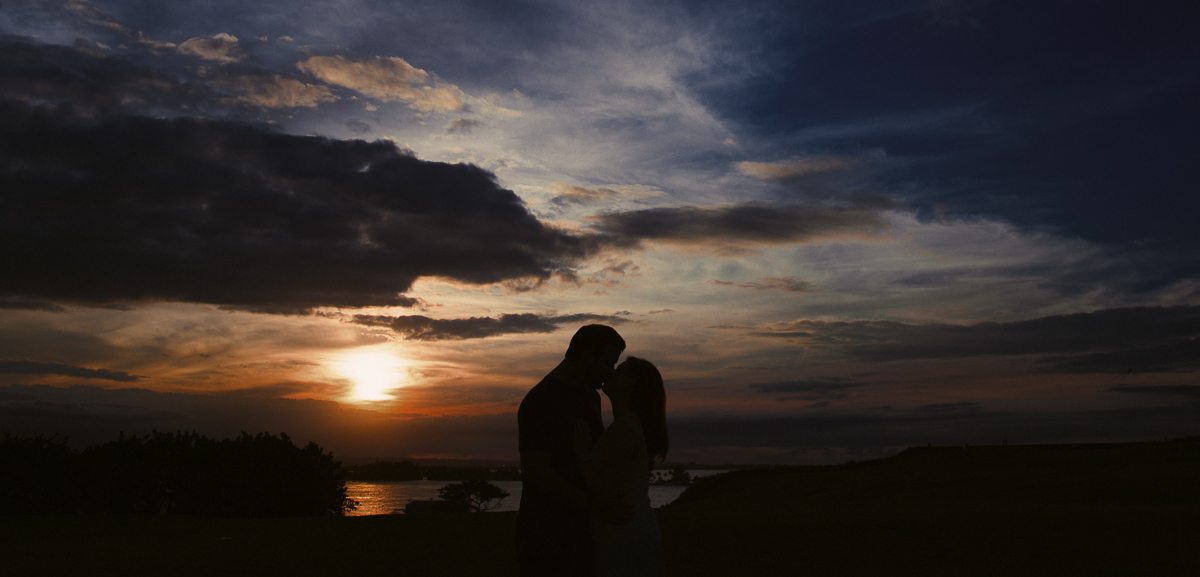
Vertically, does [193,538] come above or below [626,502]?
below

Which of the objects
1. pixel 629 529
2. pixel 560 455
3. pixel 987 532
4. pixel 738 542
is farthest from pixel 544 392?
pixel 987 532

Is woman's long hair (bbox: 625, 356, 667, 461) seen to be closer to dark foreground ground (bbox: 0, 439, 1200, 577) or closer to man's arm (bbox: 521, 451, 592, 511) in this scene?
man's arm (bbox: 521, 451, 592, 511)

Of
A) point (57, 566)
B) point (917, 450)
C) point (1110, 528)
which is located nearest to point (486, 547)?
point (57, 566)

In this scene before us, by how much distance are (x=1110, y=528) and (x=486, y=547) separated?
1003 cm

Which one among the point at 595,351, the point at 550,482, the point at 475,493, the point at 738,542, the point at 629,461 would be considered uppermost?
the point at 595,351

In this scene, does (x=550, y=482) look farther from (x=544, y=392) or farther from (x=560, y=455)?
(x=544, y=392)

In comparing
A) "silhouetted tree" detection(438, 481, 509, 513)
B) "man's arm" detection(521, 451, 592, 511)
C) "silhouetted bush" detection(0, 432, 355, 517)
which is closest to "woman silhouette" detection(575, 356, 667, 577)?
"man's arm" detection(521, 451, 592, 511)

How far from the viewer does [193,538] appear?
17.0m

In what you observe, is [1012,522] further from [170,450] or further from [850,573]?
[170,450]

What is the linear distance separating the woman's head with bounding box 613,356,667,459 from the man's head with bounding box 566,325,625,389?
11 cm

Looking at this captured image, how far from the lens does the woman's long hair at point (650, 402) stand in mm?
5789

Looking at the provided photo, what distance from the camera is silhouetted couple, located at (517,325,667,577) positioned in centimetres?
573

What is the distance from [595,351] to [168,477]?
18800 mm

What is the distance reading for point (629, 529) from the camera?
5.80 m
